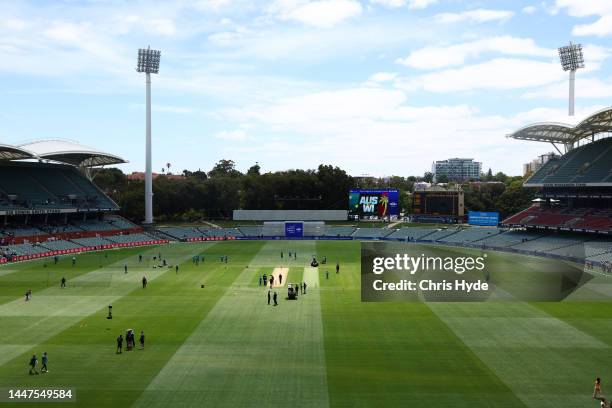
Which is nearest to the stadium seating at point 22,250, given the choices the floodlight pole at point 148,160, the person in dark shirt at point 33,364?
the floodlight pole at point 148,160

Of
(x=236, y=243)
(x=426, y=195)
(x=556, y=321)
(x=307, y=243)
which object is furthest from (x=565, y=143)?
(x=556, y=321)

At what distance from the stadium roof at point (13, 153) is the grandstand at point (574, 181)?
65.6 metres

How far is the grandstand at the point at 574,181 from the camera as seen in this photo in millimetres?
70375

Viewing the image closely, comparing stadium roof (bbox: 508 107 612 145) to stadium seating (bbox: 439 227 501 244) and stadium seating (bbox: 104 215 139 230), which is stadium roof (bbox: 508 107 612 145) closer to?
stadium seating (bbox: 439 227 501 244)

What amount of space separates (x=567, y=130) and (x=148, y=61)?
225ft

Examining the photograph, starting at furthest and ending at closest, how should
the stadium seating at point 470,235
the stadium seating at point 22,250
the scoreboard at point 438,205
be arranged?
the scoreboard at point 438,205 < the stadium seating at point 470,235 < the stadium seating at point 22,250

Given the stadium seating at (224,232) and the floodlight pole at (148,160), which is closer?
the stadium seating at (224,232)

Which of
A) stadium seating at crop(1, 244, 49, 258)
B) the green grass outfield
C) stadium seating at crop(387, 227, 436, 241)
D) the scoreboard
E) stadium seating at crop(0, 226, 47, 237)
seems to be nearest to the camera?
the green grass outfield

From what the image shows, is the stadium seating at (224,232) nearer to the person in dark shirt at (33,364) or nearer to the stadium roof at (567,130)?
the stadium roof at (567,130)

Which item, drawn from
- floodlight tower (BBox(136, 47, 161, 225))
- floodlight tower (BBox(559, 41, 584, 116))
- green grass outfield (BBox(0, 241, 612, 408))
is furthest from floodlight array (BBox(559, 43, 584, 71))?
floodlight tower (BBox(136, 47, 161, 225))

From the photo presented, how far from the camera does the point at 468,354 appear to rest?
25766 millimetres

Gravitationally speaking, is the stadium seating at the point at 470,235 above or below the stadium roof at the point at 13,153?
below

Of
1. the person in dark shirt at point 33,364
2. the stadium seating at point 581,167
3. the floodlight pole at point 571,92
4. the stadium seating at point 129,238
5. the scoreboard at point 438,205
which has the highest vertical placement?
the floodlight pole at point 571,92

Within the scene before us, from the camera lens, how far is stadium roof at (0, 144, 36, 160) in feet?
219
